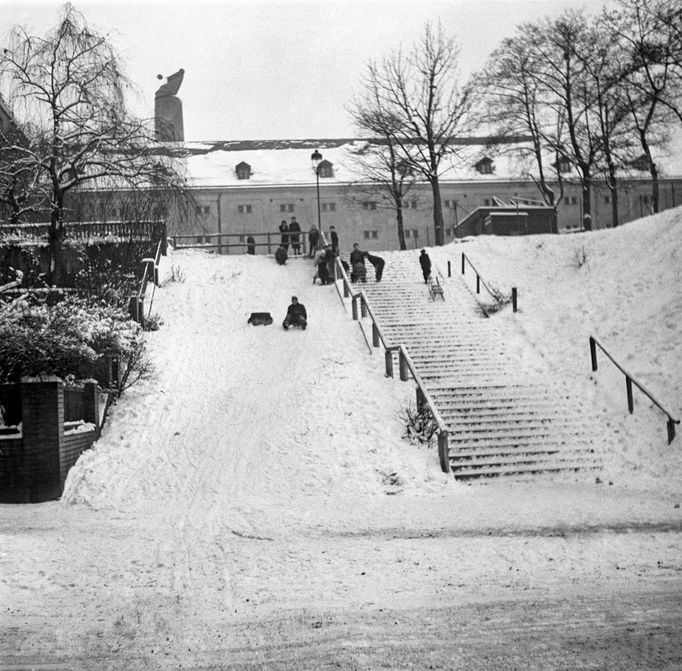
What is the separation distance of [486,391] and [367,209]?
35389 mm

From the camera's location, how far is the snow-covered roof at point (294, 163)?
50500 millimetres

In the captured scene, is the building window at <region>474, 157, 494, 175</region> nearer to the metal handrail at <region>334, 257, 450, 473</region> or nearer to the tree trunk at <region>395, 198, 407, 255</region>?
the tree trunk at <region>395, 198, 407, 255</region>

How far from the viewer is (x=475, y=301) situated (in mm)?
21812

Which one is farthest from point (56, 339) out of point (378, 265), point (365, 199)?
point (365, 199)

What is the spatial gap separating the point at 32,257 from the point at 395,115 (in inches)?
880

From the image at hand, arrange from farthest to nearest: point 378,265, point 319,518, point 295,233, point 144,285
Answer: point 295,233 < point 378,265 < point 144,285 < point 319,518

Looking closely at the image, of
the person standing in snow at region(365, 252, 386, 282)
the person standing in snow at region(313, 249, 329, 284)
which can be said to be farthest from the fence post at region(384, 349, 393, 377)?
the person standing in snow at region(313, 249, 329, 284)

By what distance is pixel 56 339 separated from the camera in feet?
40.3

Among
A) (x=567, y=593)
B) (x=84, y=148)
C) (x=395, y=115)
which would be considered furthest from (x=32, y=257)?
(x=395, y=115)

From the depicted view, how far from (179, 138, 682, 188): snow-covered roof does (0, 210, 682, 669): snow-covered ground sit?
101 feet

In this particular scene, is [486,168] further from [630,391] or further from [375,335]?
[630,391]

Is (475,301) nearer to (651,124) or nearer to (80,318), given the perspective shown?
(80,318)

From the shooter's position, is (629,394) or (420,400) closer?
(420,400)

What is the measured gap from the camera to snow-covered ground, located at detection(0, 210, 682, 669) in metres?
5.97
